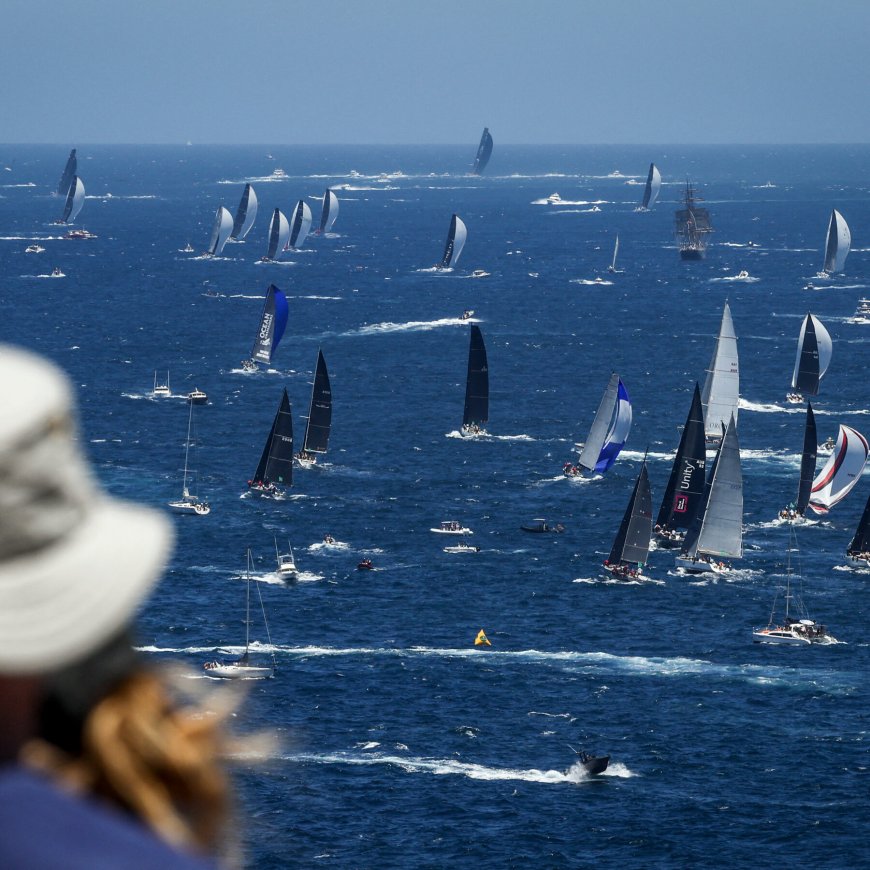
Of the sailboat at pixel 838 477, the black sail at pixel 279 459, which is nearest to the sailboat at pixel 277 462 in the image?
the black sail at pixel 279 459

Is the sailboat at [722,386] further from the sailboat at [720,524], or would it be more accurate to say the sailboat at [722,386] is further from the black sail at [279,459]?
the black sail at [279,459]

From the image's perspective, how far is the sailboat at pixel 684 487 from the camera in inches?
4951

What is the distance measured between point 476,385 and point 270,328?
41.9 metres

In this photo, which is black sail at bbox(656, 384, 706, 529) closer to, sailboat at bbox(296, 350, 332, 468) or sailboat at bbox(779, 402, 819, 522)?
sailboat at bbox(779, 402, 819, 522)

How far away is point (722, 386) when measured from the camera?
14812 centimetres

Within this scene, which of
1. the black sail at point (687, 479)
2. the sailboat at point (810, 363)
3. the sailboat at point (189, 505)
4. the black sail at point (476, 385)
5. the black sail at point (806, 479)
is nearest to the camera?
the black sail at point (687, 479)

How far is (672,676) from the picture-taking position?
93.6 m

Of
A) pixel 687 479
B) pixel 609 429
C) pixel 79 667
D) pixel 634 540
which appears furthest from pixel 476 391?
pixel 79 667

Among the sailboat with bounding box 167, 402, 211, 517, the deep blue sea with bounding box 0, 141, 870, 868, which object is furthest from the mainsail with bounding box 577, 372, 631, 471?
the sailboat with bounding box 167, 402, 211, 517

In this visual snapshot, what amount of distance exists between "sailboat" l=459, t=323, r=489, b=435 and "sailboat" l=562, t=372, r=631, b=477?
15025mm

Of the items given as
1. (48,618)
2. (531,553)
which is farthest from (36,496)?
(531,553)

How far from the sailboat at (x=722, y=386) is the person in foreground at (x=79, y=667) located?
146 m

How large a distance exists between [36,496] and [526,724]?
3284 inches

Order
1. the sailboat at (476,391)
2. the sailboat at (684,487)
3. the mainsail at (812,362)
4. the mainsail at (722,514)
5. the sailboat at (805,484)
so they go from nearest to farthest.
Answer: the mainsail at (722,514) → the sailboat at (684,487) → the sailboat at (805,484) → the sailboat at (476,391) → the mainsail at (812,362)
